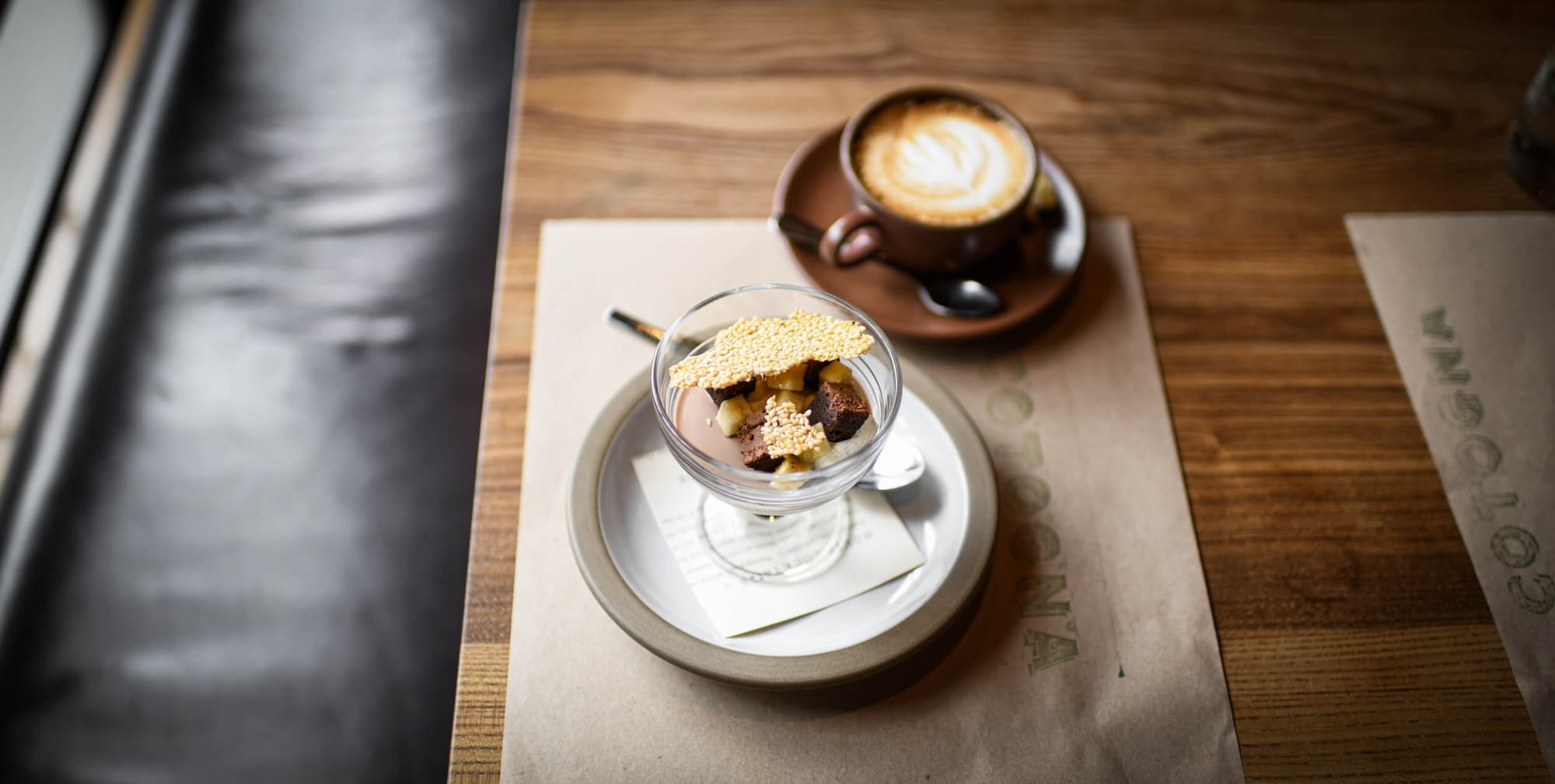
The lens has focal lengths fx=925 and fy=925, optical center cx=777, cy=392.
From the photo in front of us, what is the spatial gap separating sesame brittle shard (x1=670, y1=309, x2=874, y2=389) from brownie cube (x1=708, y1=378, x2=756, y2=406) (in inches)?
0.5

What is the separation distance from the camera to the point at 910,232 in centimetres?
93

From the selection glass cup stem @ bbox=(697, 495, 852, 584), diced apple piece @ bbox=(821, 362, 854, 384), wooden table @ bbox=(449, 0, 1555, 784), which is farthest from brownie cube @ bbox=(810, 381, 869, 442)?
wooden table @ bbox=(449, 0, 1555, 784)

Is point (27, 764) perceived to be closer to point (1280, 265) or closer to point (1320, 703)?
point (1320, 703)

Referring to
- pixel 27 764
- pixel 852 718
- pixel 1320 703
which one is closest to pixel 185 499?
pixel 27 764

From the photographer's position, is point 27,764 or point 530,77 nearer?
point 27,764

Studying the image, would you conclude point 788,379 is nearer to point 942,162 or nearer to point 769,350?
point 769,350

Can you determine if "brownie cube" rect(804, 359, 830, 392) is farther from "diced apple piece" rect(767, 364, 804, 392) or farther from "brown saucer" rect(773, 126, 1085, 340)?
"brown saucer" rect(773, 126, 1085, 340)

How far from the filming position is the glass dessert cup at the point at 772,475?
0.70m

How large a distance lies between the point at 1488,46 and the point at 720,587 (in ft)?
4.06

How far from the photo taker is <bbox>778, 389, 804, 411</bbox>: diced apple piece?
0.75 metres

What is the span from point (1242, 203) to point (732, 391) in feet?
2.36

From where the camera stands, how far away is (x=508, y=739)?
76 centimetres

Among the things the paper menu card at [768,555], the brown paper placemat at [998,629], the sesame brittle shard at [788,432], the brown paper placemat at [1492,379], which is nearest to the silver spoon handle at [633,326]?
the brown paper placemat at [998,629]

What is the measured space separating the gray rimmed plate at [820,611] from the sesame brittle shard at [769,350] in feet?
0.43
